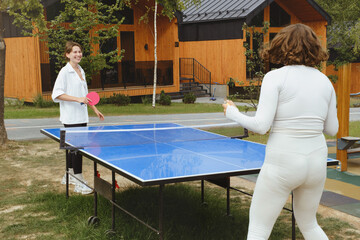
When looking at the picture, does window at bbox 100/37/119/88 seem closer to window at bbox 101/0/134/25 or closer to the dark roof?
window at bbox 101/0/134/25

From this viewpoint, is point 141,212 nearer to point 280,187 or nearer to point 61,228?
point 61,228

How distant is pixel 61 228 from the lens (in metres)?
5.02

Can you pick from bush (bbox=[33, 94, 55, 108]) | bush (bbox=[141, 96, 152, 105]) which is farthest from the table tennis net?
bush (bbox=[141, 96, 152, 105])

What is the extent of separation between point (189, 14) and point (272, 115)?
1044 inches

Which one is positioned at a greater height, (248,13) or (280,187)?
(248,13)

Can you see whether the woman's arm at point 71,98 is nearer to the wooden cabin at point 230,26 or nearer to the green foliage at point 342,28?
the wooden cabin at point 230,26

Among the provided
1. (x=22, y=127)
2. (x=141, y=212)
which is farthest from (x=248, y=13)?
(x=141, y=212)

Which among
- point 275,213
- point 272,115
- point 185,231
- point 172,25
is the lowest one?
point 185,231

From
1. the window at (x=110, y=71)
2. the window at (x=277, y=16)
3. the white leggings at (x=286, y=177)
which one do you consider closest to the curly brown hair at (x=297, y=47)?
the white leggings at (x=286, y=177)

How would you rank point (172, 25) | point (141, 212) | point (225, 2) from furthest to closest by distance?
point (225, 2)
point (172, 25)
point (141, 212)

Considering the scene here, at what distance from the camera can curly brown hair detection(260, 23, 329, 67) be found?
3.05 metres

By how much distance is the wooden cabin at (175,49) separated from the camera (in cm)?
1964

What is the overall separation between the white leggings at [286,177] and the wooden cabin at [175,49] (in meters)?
16.2

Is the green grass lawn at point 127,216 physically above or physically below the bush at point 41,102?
below
